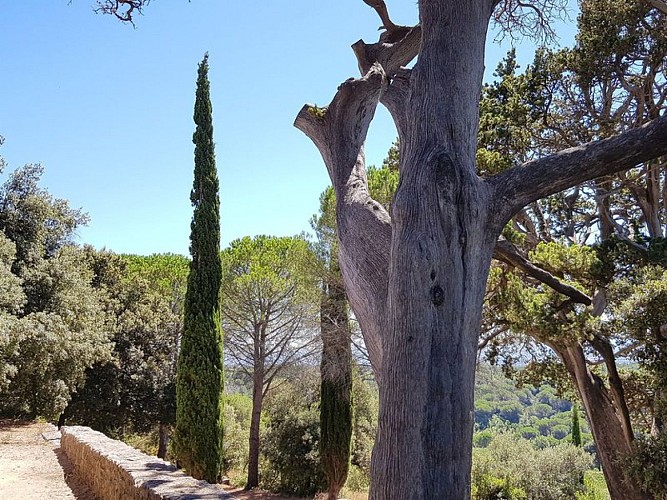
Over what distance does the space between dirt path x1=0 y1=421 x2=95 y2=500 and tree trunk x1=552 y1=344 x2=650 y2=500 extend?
21.6 ft

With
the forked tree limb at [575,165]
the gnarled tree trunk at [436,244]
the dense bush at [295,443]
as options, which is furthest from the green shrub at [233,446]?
the forked tree limb at [575,165]

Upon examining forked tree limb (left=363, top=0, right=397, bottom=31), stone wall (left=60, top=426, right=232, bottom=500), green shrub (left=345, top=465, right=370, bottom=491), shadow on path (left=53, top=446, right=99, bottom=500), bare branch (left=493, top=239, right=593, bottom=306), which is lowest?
green shrub (left=345, top=465, right=370, bottom=491)

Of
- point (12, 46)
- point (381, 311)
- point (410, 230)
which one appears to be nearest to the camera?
point (410, 230)

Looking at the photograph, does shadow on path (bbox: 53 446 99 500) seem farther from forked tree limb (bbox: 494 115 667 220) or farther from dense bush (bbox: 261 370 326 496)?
forked tree limb (bbox: 494 115 667 220)

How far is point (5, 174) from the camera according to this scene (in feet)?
47.5

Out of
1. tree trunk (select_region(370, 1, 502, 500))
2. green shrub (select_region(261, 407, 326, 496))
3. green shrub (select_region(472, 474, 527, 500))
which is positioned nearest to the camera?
tree trunk (select_region(370, 1, 502, 500))

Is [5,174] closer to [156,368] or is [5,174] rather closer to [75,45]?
[156,368]

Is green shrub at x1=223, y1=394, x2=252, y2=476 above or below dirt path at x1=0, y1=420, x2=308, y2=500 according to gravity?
below

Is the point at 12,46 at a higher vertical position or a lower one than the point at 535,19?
higher

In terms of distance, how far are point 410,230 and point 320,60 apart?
5414 millimetres

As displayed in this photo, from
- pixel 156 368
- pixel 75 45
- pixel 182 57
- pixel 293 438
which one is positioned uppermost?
pixel 182 57

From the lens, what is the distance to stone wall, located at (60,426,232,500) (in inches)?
166

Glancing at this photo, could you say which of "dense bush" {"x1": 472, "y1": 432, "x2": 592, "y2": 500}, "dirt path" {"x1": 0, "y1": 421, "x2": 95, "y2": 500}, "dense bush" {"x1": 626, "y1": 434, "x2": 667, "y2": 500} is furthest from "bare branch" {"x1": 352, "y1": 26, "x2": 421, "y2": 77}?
"dense bush" {"x1": 472, "y1": 432, "x2": 592, "y2": 500}

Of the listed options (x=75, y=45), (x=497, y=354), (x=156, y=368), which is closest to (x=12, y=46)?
(x=75, y=45)
